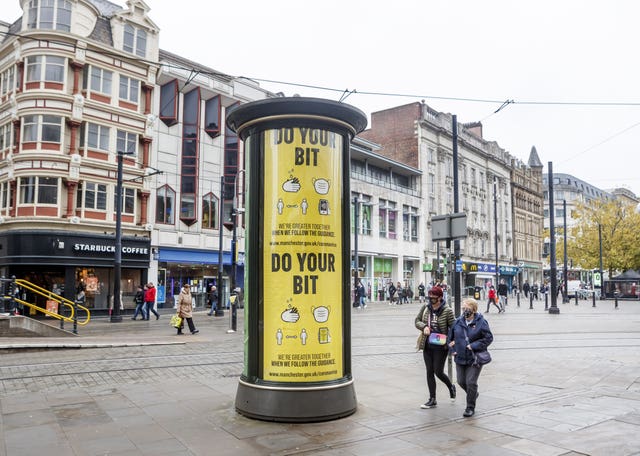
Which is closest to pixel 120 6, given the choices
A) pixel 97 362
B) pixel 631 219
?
pixel 97 362

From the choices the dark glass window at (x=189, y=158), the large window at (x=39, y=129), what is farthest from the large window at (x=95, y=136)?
the dark glass window at (x=189, y=158)

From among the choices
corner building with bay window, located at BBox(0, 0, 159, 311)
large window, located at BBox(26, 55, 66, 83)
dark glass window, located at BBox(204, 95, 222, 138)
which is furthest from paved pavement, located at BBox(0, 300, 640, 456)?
dark glass window, located at BBox(204, 95, 222, 138)

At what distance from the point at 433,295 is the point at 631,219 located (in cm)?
5697

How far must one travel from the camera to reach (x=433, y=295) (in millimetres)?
7242

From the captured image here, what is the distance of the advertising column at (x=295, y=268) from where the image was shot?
6.59 meters

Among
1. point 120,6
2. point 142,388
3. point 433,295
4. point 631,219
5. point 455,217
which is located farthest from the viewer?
point 631,219

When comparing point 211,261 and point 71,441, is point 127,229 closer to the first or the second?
point 211,261

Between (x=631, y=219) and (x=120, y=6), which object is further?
(x=631, y=219)

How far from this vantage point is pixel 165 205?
31859 mm

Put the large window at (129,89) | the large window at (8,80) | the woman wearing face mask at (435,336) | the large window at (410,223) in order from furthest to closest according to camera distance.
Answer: the large window at (410,223)
the large window at (129,89)
the large window at (8,80)
the woman wearing face mask at (435,336)

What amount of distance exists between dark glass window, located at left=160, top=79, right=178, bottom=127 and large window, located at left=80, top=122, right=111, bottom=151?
3760mm

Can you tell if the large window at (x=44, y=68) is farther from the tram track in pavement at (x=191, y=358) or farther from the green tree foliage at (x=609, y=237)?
the green tree foliage at (x=609, y=237)

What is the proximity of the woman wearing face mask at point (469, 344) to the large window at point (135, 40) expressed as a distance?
28571 mm

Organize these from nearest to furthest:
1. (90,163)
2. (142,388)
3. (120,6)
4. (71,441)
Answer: (71,441) < (142,388) < (90,163) < (120,6)
